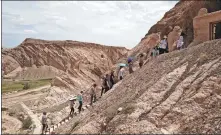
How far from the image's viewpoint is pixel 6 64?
2504 inches

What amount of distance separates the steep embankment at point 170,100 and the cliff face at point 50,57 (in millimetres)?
44292

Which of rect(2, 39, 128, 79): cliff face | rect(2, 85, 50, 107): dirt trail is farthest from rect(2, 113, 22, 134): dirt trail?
rect(2, 39, 128, 79): cliff face

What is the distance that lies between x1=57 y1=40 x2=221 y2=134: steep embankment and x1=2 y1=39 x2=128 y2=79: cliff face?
145ft

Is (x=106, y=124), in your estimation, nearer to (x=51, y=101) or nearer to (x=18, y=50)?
(x=51, y=101)

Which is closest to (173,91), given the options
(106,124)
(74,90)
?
(106,124)

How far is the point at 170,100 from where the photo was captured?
13.3m

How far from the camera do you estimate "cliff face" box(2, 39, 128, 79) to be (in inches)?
2441

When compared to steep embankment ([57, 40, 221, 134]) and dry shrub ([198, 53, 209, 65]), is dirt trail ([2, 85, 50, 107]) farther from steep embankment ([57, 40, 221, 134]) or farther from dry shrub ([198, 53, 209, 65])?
dry shrub ([198, 53, 209, 65])

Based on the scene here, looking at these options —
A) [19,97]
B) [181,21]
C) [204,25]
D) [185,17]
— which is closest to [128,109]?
[204,25]

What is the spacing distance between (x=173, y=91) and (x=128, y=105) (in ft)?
6.10

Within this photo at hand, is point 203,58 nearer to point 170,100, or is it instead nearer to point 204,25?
point 170,100

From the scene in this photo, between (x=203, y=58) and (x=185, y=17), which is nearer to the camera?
(x=203, y=58)

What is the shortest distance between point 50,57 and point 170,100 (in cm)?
5145

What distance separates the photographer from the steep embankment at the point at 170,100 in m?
12.1
